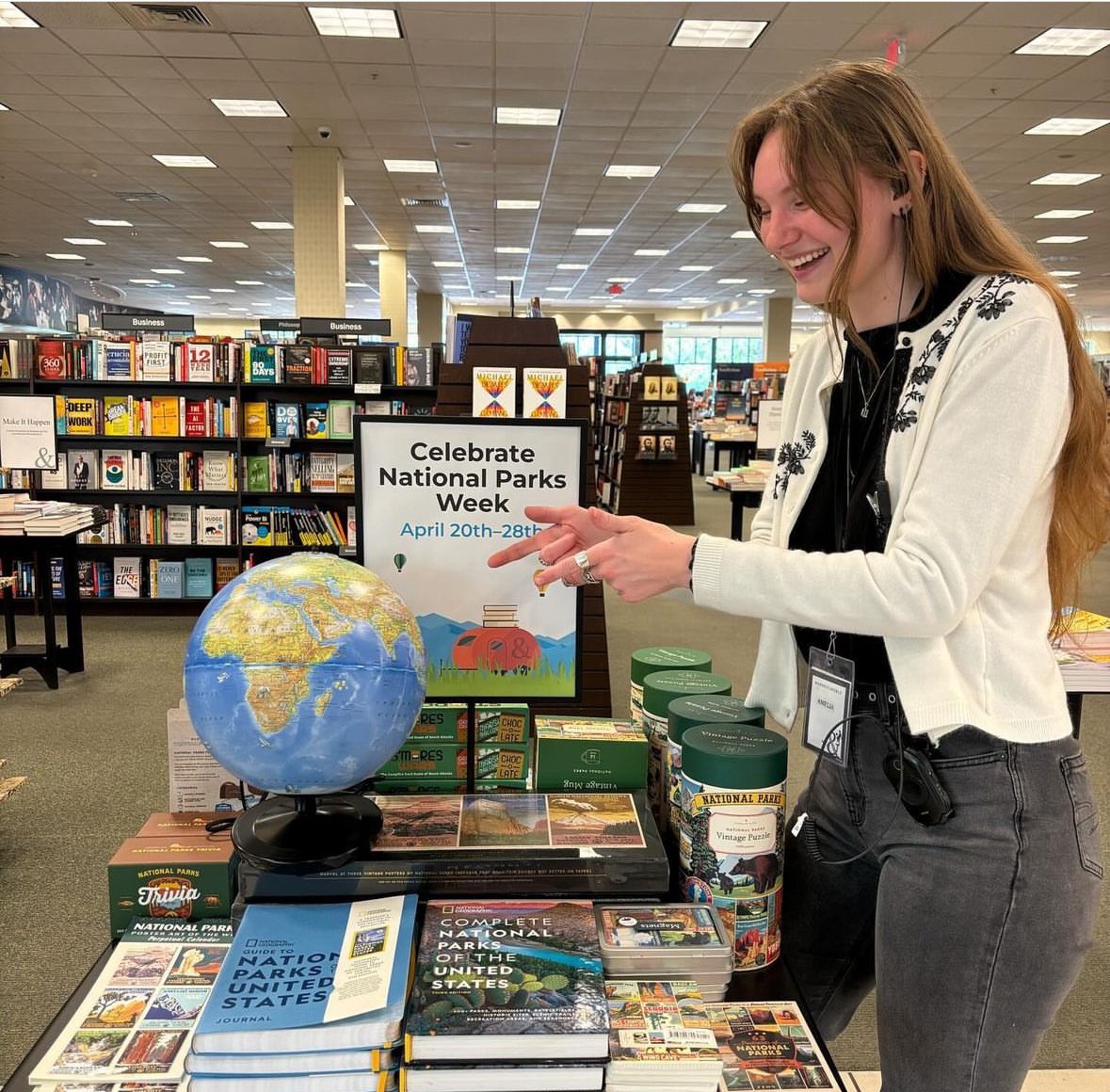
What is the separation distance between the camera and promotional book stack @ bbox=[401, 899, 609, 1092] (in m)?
0.85

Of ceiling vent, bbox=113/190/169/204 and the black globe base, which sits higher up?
ceiling vent, bbox=113/190/169/204

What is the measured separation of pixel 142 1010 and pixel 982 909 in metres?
0.90

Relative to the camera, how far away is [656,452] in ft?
→ 34.6

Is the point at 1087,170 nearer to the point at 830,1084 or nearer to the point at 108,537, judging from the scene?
the point at 108,537

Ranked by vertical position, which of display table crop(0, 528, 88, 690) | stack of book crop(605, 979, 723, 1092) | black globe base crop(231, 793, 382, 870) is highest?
black globe base crop(231, 793, 382, 870)

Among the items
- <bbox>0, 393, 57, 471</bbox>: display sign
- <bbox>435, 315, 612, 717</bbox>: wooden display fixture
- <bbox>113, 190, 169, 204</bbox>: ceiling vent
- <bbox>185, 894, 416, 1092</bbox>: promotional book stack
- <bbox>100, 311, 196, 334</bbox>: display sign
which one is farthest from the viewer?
<bbox>113, 190, 169, 204</bbox>: ceiling vent

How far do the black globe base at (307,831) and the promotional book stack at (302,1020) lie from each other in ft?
0.37

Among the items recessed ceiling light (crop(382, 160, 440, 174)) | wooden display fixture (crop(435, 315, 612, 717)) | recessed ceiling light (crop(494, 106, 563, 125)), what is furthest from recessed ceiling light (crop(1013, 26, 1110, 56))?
recessed ceiling light (crop(382, 160, 440, 174))

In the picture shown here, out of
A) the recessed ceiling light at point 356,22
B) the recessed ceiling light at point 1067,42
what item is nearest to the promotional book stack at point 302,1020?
the recessed ceiling light at point 356,22

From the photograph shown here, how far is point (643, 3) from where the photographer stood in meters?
5.86

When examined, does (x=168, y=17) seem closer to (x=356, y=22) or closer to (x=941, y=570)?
(x=356, y=22)

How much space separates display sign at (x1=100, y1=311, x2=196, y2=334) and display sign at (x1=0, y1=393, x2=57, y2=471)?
9.94ft

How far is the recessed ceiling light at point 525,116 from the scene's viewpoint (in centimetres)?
808

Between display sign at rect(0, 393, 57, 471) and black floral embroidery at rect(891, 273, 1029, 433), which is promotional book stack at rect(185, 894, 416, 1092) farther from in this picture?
display sign at rect(0, 393, 57, 471)
